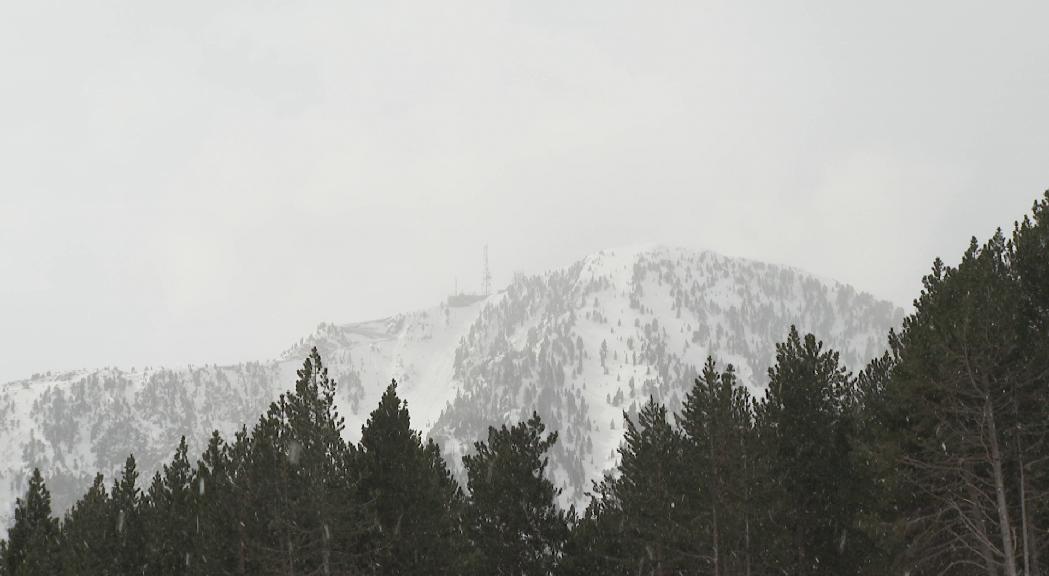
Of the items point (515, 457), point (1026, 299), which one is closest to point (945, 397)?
point (1026, 299)

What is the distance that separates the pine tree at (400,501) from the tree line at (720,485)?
0.22 feet

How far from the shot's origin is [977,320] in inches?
735

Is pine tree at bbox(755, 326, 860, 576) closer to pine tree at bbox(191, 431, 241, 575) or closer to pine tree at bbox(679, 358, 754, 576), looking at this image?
pine tree at bbox(679, 358, 754, 576)

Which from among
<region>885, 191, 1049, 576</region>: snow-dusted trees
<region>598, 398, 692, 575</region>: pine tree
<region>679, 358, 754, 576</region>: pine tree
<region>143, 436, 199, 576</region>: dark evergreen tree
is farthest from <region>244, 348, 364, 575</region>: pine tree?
<region>885, 191, 1049, 576</region>: snow-dusted trees

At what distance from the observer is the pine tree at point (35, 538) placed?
35.3m

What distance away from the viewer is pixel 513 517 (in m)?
30.9

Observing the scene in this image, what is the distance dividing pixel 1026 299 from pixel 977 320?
282 centimetres

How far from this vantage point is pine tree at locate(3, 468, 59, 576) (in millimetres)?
35344

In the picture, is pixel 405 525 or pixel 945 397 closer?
pixel 945 397

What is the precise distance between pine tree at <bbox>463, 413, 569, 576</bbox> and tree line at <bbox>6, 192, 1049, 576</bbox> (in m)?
0.08

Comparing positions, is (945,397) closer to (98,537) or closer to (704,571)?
(704,571)

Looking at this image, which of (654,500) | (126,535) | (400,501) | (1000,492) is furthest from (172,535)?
(1000,492)

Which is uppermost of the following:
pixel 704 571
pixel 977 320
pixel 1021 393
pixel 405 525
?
pixel 977 320

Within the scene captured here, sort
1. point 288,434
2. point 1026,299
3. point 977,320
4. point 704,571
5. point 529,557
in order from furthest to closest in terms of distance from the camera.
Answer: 1. point 529,557
2. point 704,571
3. point 288,434
4. point 1026,299
5. point 977,320
